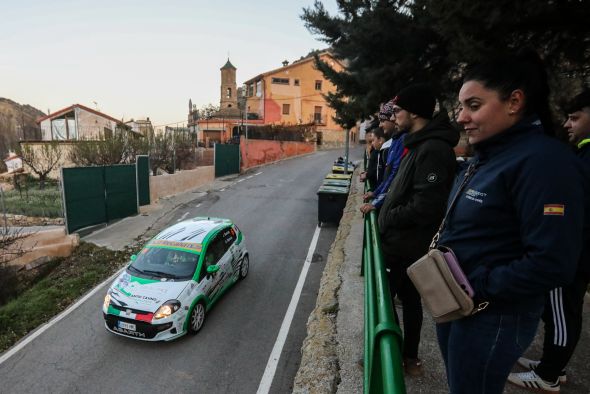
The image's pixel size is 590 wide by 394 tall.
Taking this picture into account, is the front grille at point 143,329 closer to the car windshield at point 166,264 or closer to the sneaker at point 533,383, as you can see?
the car windshield at point 166,264

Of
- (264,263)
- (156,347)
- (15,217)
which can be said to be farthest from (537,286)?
(15,217)

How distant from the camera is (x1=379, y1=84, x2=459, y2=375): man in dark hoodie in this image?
2.37 metres

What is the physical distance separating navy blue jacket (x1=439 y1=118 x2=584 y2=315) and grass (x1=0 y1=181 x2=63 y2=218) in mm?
18613

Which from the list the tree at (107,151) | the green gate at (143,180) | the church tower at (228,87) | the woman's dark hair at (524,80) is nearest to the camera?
the woman's dark hair at (524,80)

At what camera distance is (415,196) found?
2.40 metres

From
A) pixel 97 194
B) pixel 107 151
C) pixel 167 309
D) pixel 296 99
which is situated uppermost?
pixel 296 99

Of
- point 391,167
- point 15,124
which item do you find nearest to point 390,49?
point 391,167

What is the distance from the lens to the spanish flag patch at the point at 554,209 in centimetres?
127

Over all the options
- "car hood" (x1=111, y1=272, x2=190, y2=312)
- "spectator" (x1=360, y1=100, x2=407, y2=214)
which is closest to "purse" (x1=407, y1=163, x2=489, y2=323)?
"spectator" (x1=360, y1=100, x2=407, y2=214)

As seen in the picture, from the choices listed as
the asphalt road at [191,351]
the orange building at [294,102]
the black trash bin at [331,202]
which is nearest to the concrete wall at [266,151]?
the orange building at [294,102]

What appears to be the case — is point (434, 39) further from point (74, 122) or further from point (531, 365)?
point (74, 122)

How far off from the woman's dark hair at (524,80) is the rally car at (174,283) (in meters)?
6.04

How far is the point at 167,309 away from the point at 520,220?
6.02 m

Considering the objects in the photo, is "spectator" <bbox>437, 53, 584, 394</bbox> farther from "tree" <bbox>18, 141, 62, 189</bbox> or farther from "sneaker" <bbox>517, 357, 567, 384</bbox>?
"tree" <bbox>18, 141, 62, 189</bbox>
